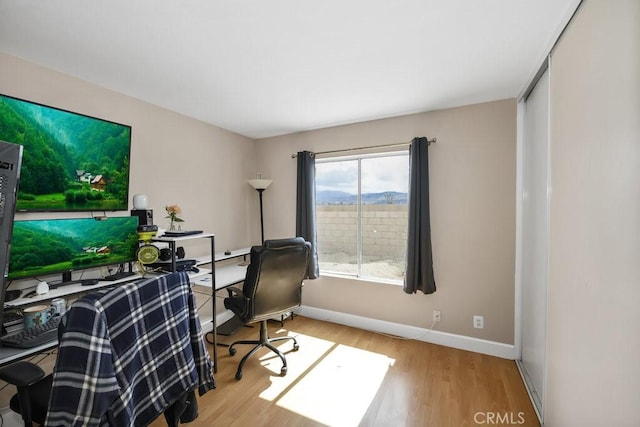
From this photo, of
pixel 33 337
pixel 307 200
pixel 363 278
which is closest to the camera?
pixel 33 337

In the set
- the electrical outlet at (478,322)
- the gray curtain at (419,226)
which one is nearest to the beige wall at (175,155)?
the gray curtain at (419,226)

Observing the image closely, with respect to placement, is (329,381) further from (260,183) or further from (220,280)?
(260,183)

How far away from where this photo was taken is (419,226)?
8.66 feet

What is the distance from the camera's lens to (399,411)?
1786 millimetres

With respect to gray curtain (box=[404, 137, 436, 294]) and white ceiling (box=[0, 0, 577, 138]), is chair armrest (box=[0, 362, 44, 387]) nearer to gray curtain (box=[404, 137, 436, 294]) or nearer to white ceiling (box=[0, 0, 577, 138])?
white ceiling (box=[0, 0, 577, 138])

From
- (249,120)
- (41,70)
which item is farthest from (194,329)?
(249,120)

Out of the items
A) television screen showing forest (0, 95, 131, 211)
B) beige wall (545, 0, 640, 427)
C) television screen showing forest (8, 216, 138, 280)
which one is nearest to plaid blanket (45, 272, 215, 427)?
television screen showing forest (8, 216, 138, 280)

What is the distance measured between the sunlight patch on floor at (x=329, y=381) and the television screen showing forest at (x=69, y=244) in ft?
5.25

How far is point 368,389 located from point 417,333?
3.26 ft

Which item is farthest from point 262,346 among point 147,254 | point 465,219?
point 465,219

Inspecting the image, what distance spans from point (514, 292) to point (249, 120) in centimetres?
319

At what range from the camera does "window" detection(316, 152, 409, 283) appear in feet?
9.68

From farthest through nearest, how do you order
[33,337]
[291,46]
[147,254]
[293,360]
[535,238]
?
[293,360]
[147,254]
[535,238]
[291,46]
[33,337]

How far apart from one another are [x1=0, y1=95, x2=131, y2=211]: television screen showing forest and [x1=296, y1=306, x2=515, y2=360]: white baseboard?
2421mm
